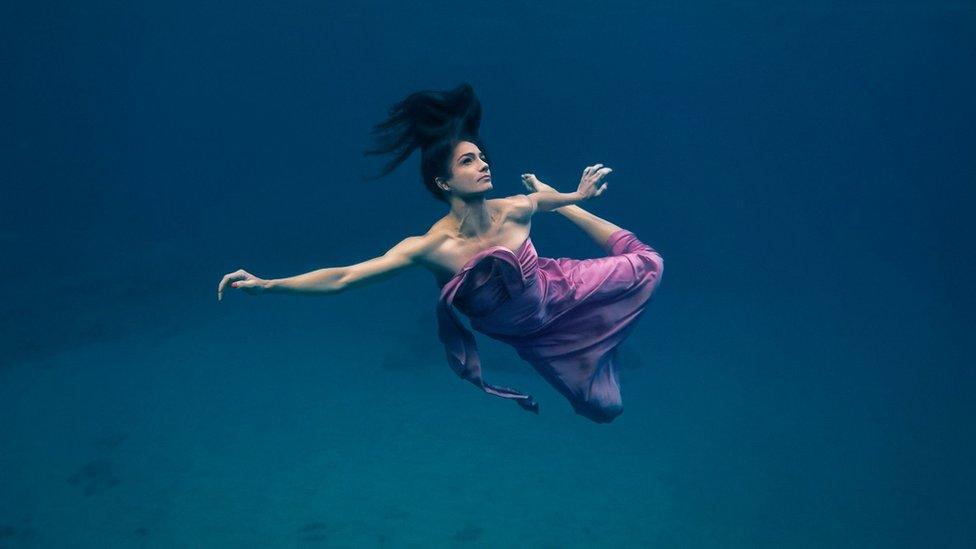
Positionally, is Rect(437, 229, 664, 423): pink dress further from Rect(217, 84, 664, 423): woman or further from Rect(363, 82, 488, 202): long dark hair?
Rect(363, 82, 488, 202): long dark hair

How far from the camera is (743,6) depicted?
17047mm

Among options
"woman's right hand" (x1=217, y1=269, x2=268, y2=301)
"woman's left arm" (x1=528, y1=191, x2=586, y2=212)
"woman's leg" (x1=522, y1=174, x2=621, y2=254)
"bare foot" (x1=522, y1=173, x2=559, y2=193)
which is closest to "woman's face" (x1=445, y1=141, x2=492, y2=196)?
"woman's left arm" (x1=528, y1=191, x2=586, y2=212)

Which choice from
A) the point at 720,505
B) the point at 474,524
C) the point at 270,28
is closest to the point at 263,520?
the point at 474,524

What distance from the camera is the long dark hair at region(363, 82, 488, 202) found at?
3562mm

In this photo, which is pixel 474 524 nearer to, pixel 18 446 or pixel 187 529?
pixel 187 529

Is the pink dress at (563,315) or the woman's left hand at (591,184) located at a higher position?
the woman's left hand at (591,184)

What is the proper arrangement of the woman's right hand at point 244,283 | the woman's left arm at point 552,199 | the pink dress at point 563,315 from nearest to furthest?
the woman's right hand at point 244,283 → the pink dress at point 563,315 → the woman's left arm at point 552,199

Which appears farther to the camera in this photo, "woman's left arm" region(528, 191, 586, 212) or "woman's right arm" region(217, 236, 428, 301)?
"woman's left arm" region(528, 191, 586, 212)

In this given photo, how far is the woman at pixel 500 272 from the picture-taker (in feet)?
11.5

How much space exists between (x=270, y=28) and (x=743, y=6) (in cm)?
1068

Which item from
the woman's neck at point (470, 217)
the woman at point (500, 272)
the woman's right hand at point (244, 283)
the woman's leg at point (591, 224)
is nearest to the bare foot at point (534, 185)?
the woman at point (500, 272)

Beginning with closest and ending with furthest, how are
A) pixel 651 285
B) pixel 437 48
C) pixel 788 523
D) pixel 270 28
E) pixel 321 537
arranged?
1. pixel 651 285
2. pixel 321 537
3. pixel 788 523
4. pixel 270 28
5. pixel 437 48

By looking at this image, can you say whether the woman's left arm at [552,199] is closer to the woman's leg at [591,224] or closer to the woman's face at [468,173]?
the woman's leg at [591,224]

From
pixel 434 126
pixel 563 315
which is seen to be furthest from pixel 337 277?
pixel 563 315
